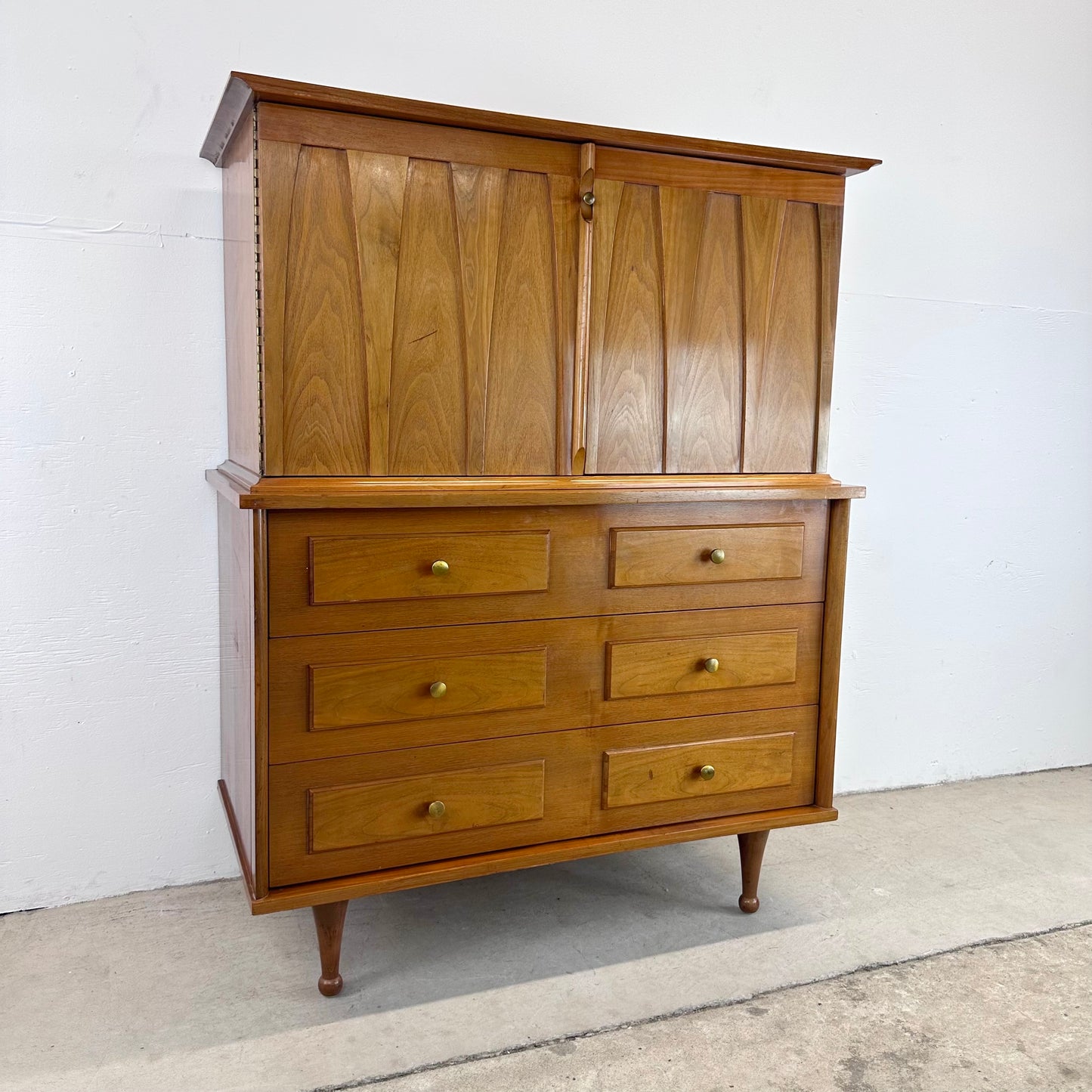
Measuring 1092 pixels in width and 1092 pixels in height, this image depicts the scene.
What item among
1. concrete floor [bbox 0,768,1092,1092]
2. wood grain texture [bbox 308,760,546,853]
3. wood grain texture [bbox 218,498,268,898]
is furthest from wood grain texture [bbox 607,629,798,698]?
wood grain texture [bbox 218,498,268,898]

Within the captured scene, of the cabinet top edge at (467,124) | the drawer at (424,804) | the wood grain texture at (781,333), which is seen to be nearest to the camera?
the cabinet top edge at (467,124)

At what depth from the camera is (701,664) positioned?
81.2 inches

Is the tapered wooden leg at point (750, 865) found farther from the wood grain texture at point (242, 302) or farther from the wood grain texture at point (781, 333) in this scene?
the wood grain texture at point (242, 302)

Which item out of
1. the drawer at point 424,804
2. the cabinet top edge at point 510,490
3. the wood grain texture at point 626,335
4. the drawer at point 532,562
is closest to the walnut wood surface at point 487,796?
the drawer at point 424,804

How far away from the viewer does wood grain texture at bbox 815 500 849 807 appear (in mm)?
2131

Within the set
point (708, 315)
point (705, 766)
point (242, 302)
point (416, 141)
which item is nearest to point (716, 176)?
point (708, 315)

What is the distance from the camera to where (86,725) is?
7.30 ft

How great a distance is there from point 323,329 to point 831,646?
1.25 meters

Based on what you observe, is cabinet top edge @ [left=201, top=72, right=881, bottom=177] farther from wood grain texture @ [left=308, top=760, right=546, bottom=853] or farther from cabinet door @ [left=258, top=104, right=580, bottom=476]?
wood grain texture @ [left=308, top=760, right=546, bottom=853]

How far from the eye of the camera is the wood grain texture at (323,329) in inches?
68.1

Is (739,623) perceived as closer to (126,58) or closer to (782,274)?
(782,274)

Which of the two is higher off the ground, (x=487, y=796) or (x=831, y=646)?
(x=831, y=646)

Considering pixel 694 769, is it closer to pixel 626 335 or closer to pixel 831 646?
pixel 831 646

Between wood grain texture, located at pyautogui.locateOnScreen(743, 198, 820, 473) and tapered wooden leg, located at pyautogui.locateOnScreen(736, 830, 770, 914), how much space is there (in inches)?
33.1
